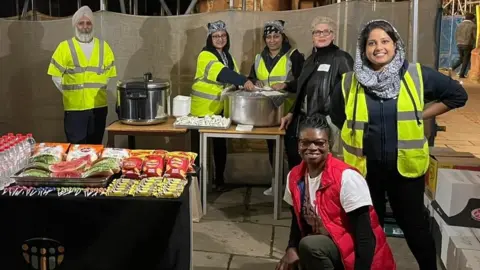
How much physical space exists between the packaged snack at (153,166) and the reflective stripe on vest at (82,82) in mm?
2063

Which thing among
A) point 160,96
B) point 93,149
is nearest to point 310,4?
point 160,96

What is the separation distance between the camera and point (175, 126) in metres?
4.07

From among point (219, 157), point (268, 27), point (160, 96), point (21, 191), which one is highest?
point (268, 27)

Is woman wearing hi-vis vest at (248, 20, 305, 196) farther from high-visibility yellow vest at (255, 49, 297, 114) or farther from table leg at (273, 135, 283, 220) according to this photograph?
table leg at (273, 135, 283, 220)

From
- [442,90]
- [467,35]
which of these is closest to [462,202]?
[442,90]

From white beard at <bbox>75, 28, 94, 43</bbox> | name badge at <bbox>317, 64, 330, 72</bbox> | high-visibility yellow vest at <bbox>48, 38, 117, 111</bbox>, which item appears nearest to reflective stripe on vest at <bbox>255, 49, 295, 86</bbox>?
name badge at <bbox>317, 64, 330, 72</bbox>

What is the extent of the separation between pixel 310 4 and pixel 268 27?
2074 millimetres

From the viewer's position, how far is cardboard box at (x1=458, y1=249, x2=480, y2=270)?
96.7 inches

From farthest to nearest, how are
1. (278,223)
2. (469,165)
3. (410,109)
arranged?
(278,223) → (469,165) → (410,109)

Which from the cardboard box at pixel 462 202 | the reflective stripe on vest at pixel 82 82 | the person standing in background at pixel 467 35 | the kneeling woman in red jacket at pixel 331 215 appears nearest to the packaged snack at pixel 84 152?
the kneeling woman in red jacket at pixel 331 215

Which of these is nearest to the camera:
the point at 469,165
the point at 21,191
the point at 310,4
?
the point at 21,191

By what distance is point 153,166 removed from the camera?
2.56m

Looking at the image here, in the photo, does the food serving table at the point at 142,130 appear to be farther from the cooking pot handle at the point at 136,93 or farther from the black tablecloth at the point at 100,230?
the black tablecloth at the point at 100,230

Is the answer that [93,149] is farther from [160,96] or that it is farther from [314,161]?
[160,96]
